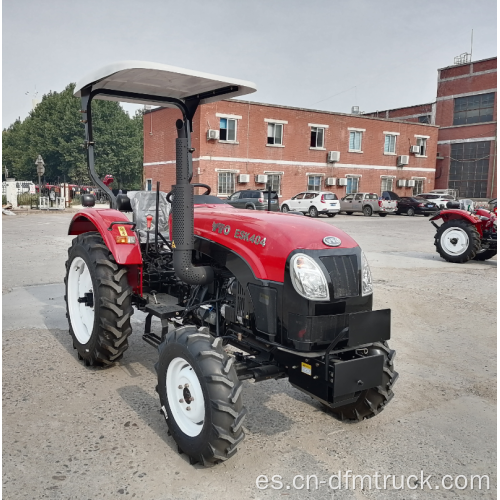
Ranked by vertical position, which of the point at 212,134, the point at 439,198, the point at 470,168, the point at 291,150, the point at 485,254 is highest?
the point at 212,134

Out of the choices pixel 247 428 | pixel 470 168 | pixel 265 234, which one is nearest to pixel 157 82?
pixel 265 234

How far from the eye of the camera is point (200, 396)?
2.83 metres

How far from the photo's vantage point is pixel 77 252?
450 centimetres

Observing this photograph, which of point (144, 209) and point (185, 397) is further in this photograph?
point (144, 209)

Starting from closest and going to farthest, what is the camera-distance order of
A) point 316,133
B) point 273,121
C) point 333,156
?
point 273,121 → point 316,133 → point 333,156

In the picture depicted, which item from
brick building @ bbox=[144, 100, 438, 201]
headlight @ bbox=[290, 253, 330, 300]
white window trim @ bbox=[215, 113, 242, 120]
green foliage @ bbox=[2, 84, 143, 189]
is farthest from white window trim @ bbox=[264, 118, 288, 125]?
headlight @ bbox=[290, 253, 330, 300]

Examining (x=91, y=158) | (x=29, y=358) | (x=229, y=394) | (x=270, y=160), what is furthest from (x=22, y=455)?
(x=270, y=160)

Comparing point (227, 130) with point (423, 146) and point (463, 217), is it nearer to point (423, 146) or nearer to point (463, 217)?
point (423, 146)

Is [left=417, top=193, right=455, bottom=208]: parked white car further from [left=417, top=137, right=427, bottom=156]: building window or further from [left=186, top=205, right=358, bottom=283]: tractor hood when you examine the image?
[left=186, top=205, right=358, bottom=283]: tractor hood

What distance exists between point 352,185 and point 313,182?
3224mm

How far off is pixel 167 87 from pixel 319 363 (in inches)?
104

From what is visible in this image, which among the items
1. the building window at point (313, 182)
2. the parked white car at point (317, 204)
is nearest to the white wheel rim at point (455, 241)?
the parked white car at point (317, 204)

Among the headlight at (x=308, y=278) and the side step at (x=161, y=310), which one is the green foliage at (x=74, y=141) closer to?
the side step at (x=161, y=310)

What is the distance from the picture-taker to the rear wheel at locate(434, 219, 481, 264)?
10508 millimetres
